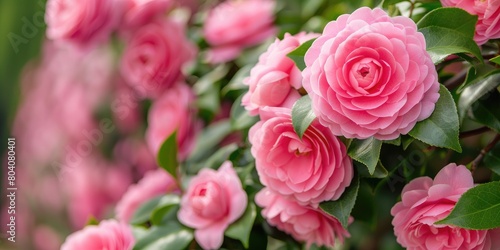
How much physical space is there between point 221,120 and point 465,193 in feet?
1.56

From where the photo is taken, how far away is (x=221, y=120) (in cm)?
97

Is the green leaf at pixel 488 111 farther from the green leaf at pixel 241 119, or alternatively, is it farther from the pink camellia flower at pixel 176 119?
the pink camellia flower at pixel 176 119

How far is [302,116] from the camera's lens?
569mm

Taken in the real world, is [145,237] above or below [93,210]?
above

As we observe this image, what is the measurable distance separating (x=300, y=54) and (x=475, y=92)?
0.53 ft

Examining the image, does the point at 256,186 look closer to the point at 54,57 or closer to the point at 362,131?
the point at 362,131

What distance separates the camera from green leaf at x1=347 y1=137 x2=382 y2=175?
54 cm

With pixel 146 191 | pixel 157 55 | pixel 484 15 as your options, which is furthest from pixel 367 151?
pixel 157 55

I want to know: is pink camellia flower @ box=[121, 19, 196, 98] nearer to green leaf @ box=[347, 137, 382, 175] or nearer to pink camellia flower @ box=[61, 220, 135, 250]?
pink camellia flower @ box=[61, 220, 135, 250]

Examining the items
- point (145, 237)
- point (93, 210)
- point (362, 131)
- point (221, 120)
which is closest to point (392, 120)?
point (362, 131)

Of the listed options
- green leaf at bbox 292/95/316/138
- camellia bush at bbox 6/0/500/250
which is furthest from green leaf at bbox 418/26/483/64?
green leaf at bbox 292/95/316/138

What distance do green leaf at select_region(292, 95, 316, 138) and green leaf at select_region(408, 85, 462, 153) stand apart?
82mm

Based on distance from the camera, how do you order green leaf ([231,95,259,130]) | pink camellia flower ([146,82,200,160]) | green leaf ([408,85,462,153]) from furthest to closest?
pink camellia flower ([146,82,200,160]) < green leaf ([231,95,259,130]) < green leaf ([408,85,462,153])

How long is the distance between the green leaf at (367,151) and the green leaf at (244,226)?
16 cm
